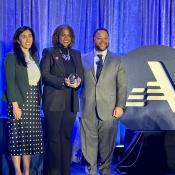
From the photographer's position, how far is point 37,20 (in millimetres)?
4727

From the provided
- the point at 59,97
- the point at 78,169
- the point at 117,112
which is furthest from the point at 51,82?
the point at 78,169

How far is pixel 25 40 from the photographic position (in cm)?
363

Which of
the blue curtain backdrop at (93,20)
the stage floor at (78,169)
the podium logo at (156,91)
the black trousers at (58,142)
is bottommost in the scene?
the stage floor at (78,169)

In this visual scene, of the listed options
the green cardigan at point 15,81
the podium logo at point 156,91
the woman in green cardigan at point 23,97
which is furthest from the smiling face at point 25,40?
the podium logo at point 156,91

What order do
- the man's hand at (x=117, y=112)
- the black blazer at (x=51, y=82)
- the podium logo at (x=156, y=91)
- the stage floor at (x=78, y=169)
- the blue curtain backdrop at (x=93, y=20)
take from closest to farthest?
the black blazer at (x=51, y=82)
the man's hand at (x=117, y=112)
the stage floor at (x=78, y=169)
the blue curtain backdrop at (x=93, y=20)
the podium logo at (x=156, y=91)

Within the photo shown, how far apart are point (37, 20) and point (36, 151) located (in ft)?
5.58

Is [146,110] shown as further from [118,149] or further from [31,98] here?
[31,98]

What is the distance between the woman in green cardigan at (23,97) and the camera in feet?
11.7

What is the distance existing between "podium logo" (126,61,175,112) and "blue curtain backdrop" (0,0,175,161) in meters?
0.41

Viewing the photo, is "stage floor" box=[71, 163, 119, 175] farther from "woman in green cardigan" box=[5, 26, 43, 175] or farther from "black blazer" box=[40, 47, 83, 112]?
"black blazer" box=[40, 47, 83, 112]

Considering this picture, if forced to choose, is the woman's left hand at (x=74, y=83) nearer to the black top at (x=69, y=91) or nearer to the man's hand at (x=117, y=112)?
the black top at (x=69, y=91)

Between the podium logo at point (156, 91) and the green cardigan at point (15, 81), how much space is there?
1.71 m

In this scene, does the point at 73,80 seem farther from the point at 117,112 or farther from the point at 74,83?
the point at 117,112

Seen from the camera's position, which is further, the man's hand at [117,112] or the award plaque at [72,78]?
the man's hand at [117,112]
